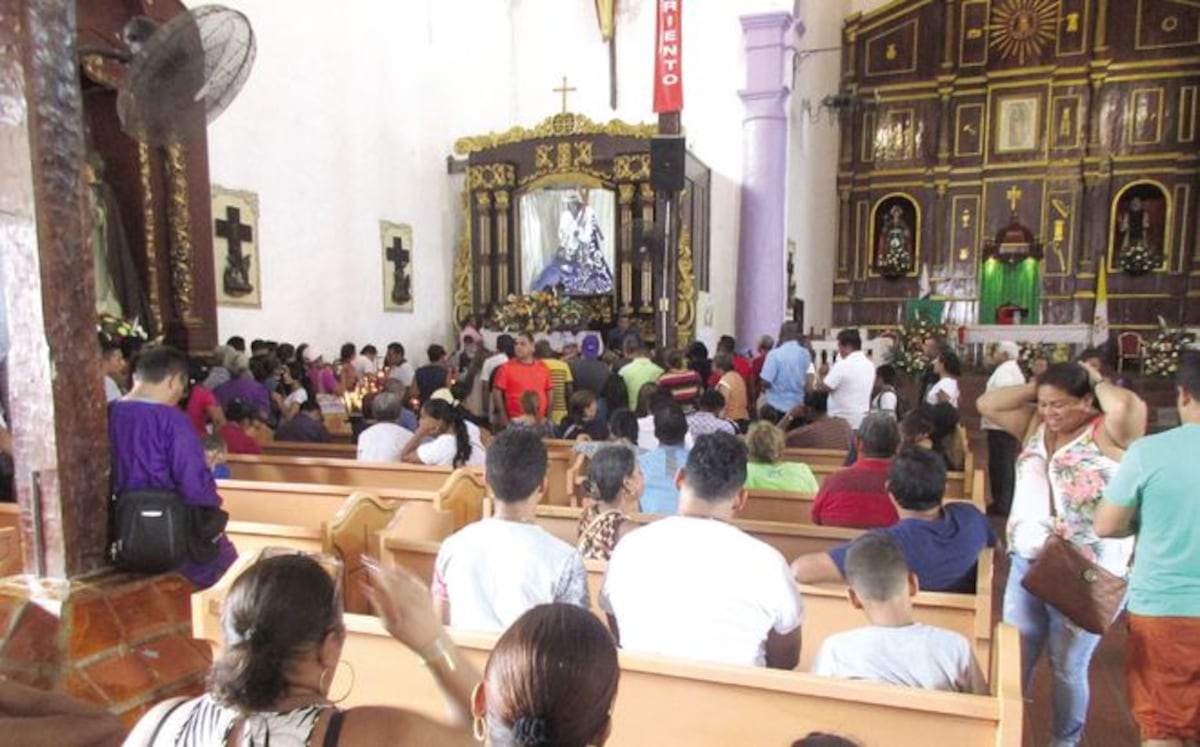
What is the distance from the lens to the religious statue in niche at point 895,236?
15.9 metres

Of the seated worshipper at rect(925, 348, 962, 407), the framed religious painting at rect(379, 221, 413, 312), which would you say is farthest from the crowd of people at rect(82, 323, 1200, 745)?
the framed religious painting at rect(379, 221, 413, 312)

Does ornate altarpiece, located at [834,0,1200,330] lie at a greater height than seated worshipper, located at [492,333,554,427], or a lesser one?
greater

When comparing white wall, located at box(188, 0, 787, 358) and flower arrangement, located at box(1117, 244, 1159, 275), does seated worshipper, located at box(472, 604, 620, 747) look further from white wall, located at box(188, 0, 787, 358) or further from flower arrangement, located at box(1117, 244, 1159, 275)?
flower arrangement, located at box(1117, 244, 1159, 275)

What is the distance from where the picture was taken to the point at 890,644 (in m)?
1.83

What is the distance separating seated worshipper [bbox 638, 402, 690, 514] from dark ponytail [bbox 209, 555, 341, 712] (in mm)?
2484

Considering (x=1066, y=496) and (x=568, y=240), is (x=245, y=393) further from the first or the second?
(x=568, y=240)

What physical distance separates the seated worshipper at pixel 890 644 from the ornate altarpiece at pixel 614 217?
8.29 metres

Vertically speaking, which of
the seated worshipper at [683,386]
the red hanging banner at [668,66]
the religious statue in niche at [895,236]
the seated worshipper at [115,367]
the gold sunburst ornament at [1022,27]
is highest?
the gold sunburst ornament at [1022,27]

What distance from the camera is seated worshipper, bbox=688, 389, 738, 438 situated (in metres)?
4.46

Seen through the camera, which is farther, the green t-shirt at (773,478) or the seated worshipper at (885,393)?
the seated worshipper at (885,393)

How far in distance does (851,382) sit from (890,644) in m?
4.73

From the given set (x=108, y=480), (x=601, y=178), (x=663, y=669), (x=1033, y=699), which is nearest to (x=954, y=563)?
(x=663, y=669)

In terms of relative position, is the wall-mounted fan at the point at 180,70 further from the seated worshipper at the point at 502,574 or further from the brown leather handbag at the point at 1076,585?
the brown leather handbag at the point at 1076,585

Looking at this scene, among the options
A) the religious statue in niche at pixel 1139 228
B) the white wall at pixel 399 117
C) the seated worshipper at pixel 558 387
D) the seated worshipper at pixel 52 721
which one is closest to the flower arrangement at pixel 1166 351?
the religious statue in niche at pixel 1139 228
